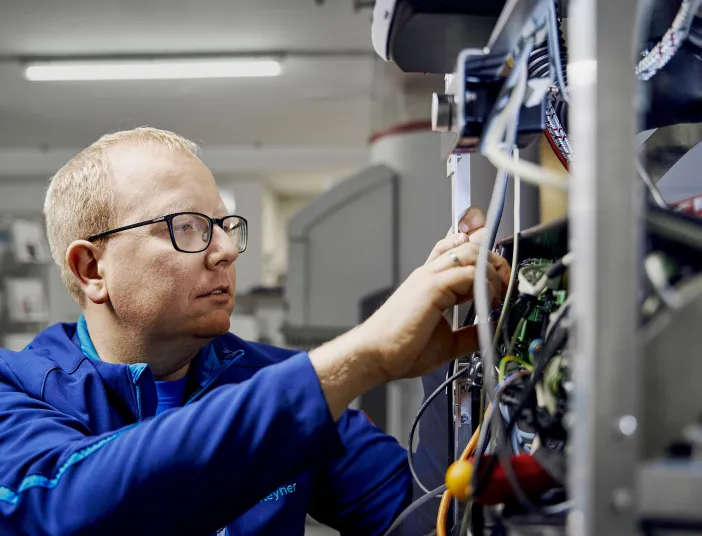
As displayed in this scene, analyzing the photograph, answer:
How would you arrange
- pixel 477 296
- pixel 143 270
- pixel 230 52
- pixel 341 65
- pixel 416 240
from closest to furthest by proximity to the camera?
pixel 477 296 → pixel 143 270 → pixel 416 240 → pixel 230 52 → pixel 341 65

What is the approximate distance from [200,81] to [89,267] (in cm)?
477

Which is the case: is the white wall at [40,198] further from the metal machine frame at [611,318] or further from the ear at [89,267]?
the metal machine frame at [611,318]

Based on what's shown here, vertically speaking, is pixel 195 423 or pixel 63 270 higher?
pixel 63 270

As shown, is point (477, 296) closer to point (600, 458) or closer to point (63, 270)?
point (600, 458)

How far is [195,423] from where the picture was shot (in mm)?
618

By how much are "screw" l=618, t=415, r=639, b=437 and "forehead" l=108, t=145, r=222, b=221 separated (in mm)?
751

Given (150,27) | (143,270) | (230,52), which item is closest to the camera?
(143,270)

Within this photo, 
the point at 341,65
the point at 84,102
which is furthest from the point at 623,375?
the point at 84,102

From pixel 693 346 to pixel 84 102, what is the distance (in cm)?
641

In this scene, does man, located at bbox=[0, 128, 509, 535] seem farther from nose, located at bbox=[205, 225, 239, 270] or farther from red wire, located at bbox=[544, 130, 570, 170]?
red wire, located at bbox=[544, 130, 570, 170]

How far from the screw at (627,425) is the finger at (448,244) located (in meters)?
0.36

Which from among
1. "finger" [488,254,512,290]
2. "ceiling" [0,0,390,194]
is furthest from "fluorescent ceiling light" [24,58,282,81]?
"finger" [488,254,512,290]

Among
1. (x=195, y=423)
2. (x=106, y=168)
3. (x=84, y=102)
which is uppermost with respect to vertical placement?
(x=84, y=102)

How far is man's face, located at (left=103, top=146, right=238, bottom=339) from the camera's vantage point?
978mm
